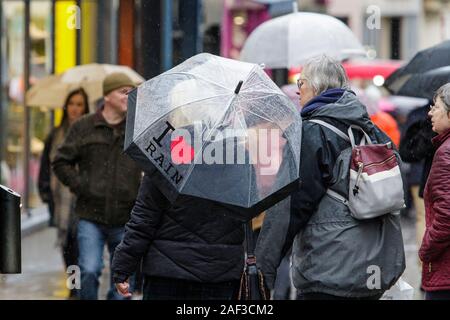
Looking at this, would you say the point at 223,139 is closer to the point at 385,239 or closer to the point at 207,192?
the point at 207,192

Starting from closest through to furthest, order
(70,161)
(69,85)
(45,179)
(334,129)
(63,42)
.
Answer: (334,129)
(70,161)
(45,179)
(69,85)
(63,42)

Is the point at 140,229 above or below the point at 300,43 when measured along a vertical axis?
below

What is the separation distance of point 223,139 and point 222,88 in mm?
311

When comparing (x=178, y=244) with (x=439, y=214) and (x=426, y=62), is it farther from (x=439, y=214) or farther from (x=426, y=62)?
(x=426, y=62)

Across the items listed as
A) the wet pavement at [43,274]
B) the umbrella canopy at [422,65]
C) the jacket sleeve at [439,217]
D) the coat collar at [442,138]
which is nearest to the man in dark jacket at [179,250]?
the jacket sleeve at [439,217]

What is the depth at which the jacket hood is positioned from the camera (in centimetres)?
559

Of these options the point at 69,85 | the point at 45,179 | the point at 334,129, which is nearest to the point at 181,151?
the point at 334,129

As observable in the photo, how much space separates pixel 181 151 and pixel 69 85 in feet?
19.4

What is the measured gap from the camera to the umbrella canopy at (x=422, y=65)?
7.73 meters

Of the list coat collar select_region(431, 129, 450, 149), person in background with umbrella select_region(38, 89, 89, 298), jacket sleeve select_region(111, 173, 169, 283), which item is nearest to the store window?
person in background with umbrella select_region(38, 89, 89, 298)

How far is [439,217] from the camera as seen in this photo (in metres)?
5.86

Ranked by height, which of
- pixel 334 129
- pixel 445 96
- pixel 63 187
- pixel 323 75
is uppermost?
pixel 323 75
